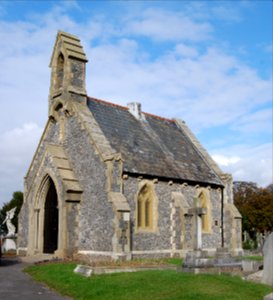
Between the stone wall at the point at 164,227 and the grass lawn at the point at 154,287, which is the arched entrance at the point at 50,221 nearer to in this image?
the stone wall at the point at 164,227

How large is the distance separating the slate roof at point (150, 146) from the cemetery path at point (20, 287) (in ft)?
26.2

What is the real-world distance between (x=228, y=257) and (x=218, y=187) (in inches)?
467

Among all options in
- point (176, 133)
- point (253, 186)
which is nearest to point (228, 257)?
point (176, 133)

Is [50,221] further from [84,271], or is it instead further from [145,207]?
[84,271]

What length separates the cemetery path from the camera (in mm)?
Result: 12992

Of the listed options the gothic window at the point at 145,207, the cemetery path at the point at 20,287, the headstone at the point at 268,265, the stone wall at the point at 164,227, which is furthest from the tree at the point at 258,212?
the headstone at the point at 268,265

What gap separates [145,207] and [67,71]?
30.5 feet

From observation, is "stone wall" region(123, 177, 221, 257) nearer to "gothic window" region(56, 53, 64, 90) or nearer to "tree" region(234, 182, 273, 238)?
"gothic window" region(56, 53, 64, 90)

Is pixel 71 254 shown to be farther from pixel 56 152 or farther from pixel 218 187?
pixel 218 187

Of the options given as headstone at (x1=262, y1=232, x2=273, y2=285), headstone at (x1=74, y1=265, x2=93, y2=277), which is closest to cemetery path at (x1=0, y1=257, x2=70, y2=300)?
headstone at (x1=74, y1=265, x2=93, y2=277)

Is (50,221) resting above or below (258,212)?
below

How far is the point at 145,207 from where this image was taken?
80.2ft

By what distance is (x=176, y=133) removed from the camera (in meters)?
32.1

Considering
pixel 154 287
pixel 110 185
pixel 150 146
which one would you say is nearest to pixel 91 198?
pixel 110 185
